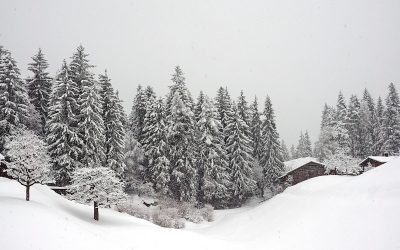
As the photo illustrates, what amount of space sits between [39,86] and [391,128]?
196ft

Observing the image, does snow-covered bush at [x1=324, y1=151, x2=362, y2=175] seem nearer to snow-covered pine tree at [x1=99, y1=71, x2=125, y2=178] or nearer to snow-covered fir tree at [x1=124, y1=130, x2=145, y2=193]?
snow-covered fir tree at [x1=124, y1=130, x2=145, y2=193]

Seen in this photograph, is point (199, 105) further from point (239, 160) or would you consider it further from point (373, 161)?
point (373, 161)

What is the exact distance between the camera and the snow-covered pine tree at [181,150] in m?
45.3

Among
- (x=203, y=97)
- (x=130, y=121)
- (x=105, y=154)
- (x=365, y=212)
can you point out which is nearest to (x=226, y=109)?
(x=203, y=97)

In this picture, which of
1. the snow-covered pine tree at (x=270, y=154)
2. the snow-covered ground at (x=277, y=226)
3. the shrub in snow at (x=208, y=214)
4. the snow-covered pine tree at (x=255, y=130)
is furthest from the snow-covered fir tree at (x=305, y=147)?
the snow-covered ground at (x=277, y=226)

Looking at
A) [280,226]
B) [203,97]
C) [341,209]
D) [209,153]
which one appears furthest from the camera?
[203,97]

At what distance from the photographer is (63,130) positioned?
36.2m

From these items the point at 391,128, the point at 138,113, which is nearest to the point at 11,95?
the point at 138,113

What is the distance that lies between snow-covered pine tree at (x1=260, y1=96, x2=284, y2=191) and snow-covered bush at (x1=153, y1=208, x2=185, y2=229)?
20255 mm

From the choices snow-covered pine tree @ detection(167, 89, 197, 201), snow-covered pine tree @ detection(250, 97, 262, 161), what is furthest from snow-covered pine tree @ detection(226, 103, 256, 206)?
snow-covered pine tree @ detection(167, 89, 197, 201)

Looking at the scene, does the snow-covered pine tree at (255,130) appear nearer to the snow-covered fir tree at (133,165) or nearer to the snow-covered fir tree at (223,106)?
the snow-covered fir tree at (223,106)

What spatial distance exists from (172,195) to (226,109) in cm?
1955

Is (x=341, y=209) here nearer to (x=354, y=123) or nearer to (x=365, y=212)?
(x=365, y=212)

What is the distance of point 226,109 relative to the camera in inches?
2254
